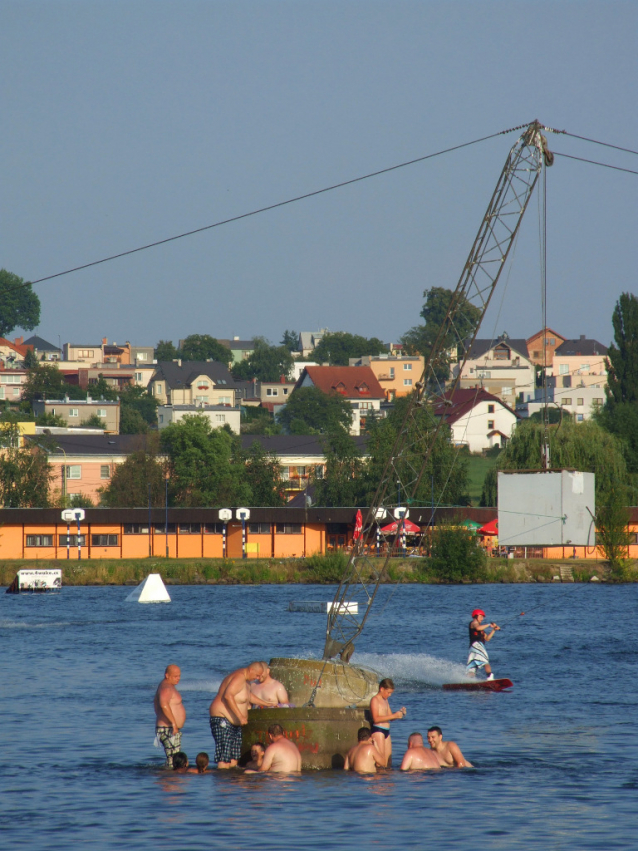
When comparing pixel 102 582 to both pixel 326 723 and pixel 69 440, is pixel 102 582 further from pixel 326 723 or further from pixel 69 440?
pixel 326 723

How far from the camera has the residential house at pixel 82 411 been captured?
16725cm

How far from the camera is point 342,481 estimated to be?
109125 mm

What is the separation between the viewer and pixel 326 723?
22.3 meters

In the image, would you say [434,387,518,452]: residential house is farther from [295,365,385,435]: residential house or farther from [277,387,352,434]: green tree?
[295,365,385,435]: residential house

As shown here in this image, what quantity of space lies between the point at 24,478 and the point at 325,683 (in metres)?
84.2

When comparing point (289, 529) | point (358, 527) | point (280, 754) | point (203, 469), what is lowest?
point (280, 754)

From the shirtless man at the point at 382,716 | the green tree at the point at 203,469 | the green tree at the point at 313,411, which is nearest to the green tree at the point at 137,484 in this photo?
the green tree at the point at 203,469

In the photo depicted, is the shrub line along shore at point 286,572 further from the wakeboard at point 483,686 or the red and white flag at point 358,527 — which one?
the wakeboard at point 483,686

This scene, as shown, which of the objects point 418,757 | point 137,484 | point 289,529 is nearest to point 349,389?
point 137,484

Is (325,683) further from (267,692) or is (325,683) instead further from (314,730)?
(267,692)

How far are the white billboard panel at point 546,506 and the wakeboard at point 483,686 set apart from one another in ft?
13.4

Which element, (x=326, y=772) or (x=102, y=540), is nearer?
(x=326, y=772)

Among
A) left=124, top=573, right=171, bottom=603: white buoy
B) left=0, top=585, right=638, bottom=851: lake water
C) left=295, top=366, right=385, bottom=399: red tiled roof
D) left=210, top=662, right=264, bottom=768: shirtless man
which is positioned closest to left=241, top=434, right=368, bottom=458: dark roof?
left=124, top=573, right=171, bottom=603: white buoy

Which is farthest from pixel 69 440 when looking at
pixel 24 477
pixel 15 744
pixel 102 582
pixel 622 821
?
pixel 622 821
